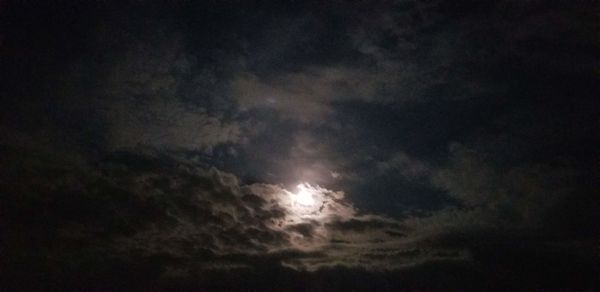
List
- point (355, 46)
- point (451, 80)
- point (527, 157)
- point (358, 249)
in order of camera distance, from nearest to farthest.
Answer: point (355, 46) < point (451, 80) < point (527, 157) < point (358, 249)

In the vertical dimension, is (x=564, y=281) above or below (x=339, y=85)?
below

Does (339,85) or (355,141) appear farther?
(355,141)

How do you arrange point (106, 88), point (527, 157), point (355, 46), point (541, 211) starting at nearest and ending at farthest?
point (355, 46) < point (106, 88) < point (527, 157) < point (541, 211)

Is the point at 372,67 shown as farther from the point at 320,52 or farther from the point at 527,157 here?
the point at 527,157

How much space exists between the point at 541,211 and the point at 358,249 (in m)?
7.07

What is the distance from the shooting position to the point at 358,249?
634 inches

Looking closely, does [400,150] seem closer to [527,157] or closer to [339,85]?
[339,85]

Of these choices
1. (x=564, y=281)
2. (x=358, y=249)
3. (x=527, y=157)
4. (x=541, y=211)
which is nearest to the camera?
(x=527, y=157)

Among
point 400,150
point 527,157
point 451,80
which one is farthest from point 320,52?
point 527,157

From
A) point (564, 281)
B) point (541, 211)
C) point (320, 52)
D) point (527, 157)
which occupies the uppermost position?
point (320, 52)

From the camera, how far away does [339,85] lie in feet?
27.9

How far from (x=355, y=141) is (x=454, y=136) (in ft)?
8.73

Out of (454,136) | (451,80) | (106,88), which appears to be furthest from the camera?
(454,136)

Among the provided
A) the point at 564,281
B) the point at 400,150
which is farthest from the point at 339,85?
the point at 564,281
